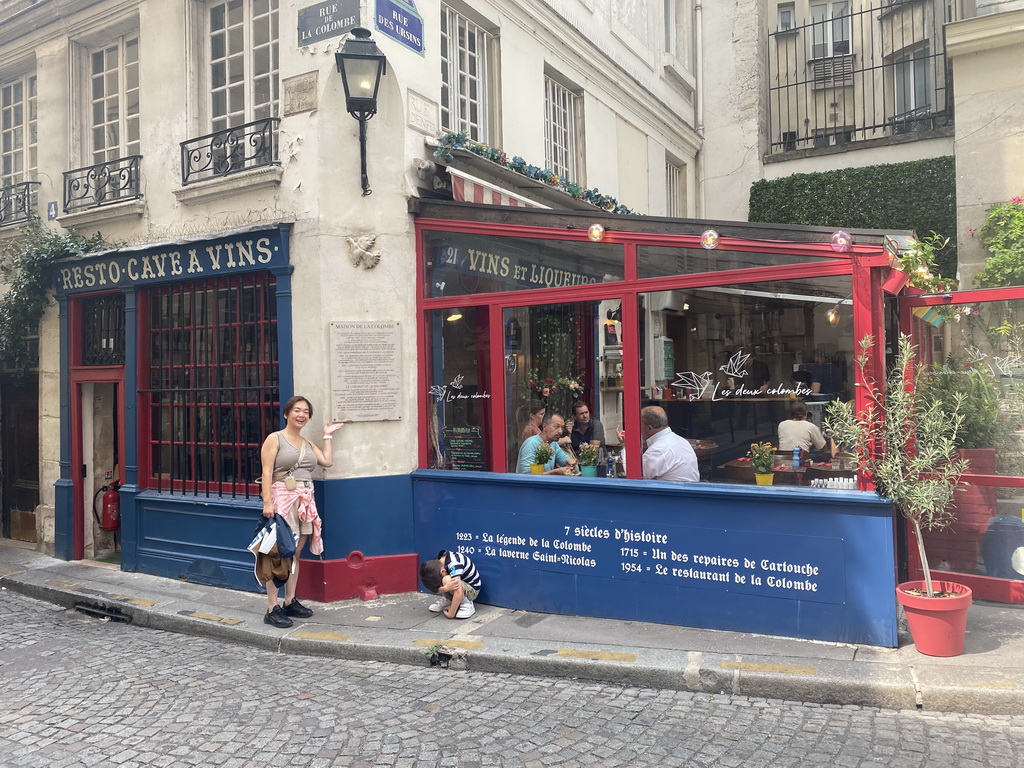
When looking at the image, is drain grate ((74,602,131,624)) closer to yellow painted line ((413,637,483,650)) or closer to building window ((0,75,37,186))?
yellow painted line ((413,637,483,650))

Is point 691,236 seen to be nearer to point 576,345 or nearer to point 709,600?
point 576,345

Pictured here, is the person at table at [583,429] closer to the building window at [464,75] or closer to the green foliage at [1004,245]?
the building window at [464,75]

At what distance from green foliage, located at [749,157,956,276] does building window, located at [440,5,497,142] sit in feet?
23.3

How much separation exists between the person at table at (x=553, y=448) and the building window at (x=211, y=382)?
237cm

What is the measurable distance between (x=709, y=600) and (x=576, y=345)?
2294 mm

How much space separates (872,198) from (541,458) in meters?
9.22

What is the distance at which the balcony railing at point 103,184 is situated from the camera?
27.2 feet

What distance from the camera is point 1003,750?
3.78 meters

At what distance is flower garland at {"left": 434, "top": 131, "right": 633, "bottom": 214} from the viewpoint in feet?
23.9

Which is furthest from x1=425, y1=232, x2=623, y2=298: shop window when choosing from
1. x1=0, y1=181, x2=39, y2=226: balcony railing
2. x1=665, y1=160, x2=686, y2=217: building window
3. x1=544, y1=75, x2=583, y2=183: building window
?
x1=665, y1=160, x2=686, y2=217: building window

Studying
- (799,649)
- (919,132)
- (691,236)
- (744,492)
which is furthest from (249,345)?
(919,132)

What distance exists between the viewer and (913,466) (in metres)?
4.79

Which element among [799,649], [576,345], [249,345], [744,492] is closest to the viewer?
[799,649]

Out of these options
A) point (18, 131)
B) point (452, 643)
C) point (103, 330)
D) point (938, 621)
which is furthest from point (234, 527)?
point (18, 131)
